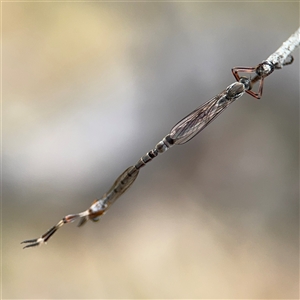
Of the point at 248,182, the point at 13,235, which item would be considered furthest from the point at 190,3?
the point at 13,235

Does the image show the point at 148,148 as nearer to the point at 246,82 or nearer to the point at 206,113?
the point at 206,113

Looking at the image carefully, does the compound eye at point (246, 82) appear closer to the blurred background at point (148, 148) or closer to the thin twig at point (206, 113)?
the thin twig at point (206, 113)

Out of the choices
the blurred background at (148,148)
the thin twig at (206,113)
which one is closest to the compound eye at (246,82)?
the thin twig at (206,113)

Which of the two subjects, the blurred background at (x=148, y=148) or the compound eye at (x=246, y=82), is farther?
the blurred background at (x=148, y=148)

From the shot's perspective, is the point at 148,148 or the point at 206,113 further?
the point at 148,148

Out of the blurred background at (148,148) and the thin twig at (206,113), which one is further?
the blurred background at (148,148)

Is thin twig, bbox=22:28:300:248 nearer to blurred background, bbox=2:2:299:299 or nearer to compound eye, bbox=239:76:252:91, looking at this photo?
compound eye, bbox=239:76:252:91

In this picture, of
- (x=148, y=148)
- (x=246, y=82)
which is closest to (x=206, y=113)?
(x=246, y=82)

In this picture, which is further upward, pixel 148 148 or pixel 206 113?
pixel 148 148

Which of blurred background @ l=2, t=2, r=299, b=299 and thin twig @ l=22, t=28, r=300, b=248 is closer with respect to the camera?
thin twig @ l=22, t=28, r=300, b=248

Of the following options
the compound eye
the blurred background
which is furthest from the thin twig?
the blurred background
